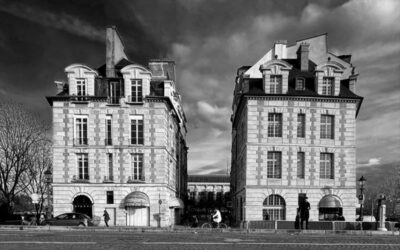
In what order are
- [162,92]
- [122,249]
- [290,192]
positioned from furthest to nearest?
[162,92], [290,192], [122,249]

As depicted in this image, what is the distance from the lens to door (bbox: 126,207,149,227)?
28828 mm

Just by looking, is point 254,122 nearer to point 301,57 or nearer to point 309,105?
point 309,105

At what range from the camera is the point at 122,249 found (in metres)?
9.99

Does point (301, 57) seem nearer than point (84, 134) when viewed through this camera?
No

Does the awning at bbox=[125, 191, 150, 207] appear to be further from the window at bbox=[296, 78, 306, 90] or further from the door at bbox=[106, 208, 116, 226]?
the window at bbox=[296, 78, 306, 90]

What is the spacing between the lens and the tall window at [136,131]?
95.8 feet

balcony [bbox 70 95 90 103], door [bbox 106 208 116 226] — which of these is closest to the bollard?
door [bbox 106 208 116 226]

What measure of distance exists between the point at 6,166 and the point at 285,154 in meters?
→ 28.0

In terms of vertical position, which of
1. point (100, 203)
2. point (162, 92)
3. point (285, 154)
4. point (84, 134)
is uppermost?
point (162, 92)

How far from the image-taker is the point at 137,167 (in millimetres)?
29250

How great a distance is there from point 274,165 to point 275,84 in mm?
7974

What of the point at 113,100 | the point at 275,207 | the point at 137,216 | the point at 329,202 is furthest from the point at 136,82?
the point at 329,202

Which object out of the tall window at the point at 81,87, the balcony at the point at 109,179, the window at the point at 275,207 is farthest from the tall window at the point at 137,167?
the window at the point at 275,207

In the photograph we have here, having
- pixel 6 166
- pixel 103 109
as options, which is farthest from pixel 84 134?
pixel 6 166
